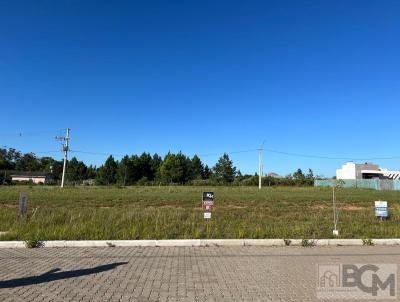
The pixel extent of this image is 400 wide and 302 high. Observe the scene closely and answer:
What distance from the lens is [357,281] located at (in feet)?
24.0

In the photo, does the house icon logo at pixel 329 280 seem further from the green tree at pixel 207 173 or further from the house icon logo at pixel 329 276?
the green tree at pixel 207 173

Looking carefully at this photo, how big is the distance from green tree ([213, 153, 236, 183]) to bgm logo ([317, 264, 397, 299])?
382 ft

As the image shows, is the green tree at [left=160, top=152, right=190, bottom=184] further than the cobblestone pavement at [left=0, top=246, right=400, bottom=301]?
Yes

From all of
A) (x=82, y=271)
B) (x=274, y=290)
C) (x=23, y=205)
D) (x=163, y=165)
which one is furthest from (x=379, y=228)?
(x=163, y=165)

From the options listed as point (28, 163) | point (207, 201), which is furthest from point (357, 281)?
point (28, 163)

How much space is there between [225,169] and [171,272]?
11856 centimetres

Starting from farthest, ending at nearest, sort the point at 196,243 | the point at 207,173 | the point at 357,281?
1. the point at 207,173
2. the point at 196,243
3. the point at 357,281

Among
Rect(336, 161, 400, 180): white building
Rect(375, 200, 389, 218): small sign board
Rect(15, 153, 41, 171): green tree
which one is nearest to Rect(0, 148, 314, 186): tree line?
Rect(336, 161, 400, 180): white building

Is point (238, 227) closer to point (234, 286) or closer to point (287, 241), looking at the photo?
point (287, 241)

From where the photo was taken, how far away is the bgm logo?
6434 mm

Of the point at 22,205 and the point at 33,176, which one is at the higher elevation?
the point at 33,176

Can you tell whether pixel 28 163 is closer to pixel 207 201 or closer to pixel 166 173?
pixel 166 173

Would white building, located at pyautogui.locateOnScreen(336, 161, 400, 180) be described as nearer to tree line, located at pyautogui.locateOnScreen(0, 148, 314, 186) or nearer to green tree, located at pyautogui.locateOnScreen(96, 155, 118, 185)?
tree line, located at pyautogui.locateOnScreen(0, 148, 314, 186)

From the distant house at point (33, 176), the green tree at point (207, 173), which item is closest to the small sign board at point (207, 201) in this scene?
the green tree at point (207, 173)
